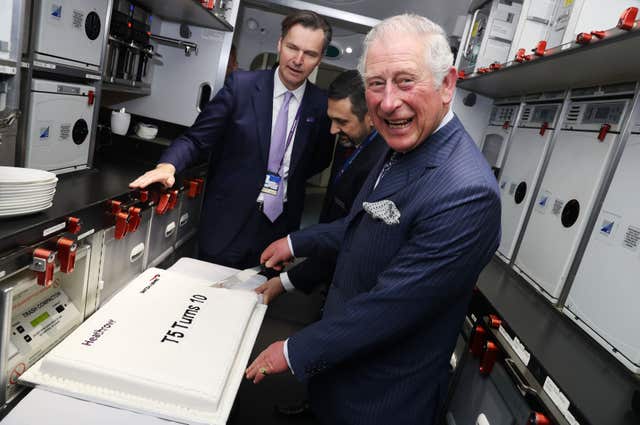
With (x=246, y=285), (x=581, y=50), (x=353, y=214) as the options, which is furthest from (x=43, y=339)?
(x=581, y=50)

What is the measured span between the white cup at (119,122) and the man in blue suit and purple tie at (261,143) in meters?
0.71

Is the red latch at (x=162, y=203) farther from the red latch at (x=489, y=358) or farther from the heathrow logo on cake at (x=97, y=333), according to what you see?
the red latch at (x=489, y=358)

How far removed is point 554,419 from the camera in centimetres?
94

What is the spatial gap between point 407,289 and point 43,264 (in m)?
0.90

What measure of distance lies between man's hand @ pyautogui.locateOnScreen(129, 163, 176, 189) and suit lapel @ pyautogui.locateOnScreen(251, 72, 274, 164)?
0.50 m

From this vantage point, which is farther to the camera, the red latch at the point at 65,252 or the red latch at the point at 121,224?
the red latch at the point at 121,224

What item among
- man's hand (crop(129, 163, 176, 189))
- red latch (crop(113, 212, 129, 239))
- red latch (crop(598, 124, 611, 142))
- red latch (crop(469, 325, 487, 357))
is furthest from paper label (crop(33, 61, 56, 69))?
red latch (crop(598, 124, 611, 142))

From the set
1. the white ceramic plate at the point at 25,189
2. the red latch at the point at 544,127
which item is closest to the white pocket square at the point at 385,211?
the white ceramic plate at the point at 25,189

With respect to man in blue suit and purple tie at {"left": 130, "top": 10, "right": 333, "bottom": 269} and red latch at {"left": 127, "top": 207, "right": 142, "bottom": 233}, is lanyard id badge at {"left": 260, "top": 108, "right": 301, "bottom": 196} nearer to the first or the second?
man in blue suit and purple tie at {"left": 130, "top": 10, "right": 333, "bottom": 269}

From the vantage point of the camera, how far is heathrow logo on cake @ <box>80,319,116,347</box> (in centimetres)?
97

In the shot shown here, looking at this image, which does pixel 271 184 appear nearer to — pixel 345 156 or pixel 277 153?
pixel 277 153

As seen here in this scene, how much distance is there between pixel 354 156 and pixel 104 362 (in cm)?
128

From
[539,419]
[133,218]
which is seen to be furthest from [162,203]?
[539,419]

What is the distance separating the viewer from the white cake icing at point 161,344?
2.92 feet
